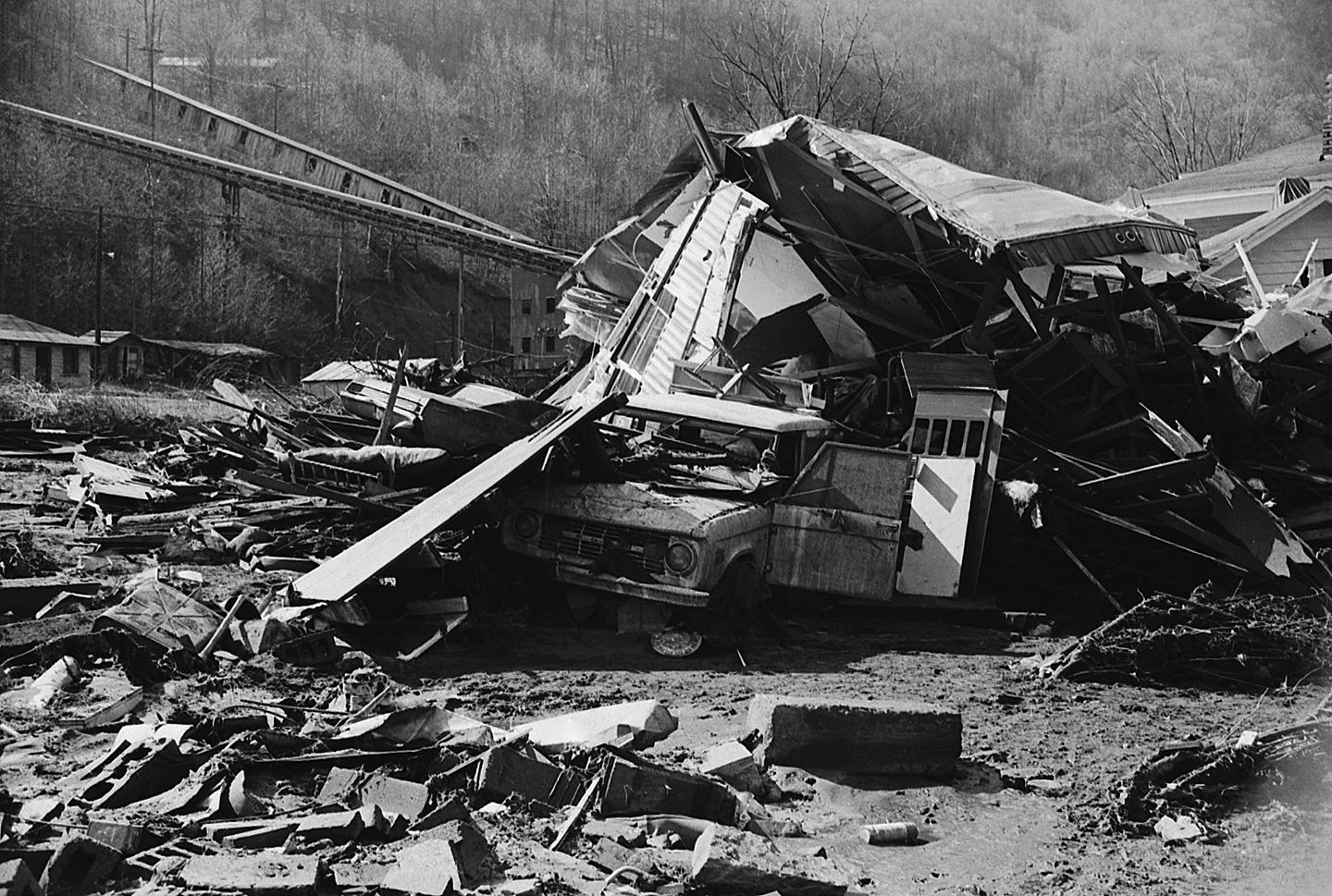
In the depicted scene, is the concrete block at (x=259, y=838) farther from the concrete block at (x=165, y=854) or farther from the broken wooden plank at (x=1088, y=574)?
the broken wooden plank at (x=1088, y=574)

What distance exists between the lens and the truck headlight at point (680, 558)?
8.42m

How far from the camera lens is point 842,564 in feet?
31.0

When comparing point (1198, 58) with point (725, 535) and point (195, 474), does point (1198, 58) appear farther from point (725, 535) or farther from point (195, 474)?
point (195, 474)

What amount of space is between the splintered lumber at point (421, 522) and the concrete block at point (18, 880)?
11.7ft

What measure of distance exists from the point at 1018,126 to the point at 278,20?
227 ft

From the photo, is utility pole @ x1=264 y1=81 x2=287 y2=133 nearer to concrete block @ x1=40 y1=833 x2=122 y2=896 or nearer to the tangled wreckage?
the tangled wreckage

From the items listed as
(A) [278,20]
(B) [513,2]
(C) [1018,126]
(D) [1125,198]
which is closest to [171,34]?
(A) [278,20]

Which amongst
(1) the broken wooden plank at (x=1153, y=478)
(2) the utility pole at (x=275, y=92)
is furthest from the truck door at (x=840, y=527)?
(2) the utility pole at (x=275, y=92)

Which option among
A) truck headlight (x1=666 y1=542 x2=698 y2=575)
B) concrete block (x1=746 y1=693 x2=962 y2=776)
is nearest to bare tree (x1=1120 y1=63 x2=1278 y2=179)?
concrete block (x1=746 y1=693 x2=962 y2=776)

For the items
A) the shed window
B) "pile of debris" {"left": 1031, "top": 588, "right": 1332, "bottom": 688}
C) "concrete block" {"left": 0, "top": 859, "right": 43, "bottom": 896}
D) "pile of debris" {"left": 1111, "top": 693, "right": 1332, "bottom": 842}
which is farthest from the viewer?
the shed window

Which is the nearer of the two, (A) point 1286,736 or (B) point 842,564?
(A) point 1286,736

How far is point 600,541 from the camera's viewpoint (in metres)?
8.73

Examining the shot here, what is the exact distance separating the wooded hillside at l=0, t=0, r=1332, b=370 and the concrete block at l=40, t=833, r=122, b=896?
457cm

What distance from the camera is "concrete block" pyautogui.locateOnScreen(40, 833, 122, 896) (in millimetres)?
3887
